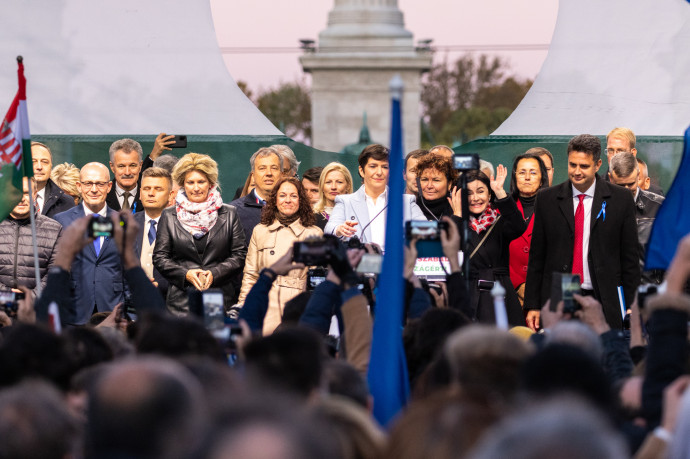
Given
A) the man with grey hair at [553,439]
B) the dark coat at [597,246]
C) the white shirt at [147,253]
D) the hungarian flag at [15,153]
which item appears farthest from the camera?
the white shirt at [147,253]

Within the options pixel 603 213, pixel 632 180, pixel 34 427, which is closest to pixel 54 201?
pixel 603 213

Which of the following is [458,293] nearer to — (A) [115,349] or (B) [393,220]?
(B) [393,220]

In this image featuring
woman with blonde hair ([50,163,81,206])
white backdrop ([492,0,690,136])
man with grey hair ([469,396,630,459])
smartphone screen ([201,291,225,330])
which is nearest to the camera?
man with grey hair ([469,396,630,459])

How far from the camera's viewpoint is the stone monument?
24.6 meters

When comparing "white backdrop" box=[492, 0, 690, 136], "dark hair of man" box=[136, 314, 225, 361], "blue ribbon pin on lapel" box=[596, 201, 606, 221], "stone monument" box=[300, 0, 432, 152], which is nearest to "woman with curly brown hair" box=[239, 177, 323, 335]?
"blue ribbon pin on lapel" box=[596, 201, 606, 221]

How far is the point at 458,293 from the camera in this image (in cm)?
560

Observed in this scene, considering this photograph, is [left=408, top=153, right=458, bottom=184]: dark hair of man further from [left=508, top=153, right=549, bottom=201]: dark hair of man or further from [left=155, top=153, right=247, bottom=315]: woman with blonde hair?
[left=155, top=153, right=247, bottom=315]: woman with blonde hair

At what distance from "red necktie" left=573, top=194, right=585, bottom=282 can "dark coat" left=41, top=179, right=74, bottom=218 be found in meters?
3.82

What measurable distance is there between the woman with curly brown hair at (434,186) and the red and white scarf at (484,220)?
0.16 m

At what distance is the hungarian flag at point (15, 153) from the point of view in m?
7.13

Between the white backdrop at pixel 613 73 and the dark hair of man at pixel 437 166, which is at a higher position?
the white backdrop at pixel 613 73

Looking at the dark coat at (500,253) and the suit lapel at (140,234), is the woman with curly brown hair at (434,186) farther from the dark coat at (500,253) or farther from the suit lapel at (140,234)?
the suit lapel at (140,234)

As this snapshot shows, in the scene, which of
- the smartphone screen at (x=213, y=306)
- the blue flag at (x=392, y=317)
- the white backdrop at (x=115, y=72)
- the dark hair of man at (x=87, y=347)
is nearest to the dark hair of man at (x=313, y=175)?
the white backdrop at (x=115, y=72)

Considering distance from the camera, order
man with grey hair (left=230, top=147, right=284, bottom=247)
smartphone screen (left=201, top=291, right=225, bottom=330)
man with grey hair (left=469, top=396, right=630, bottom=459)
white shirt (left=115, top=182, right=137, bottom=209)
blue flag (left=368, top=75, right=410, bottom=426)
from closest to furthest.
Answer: man with grey hair (left=469, top=396, right=630, bottom=459)
blue flag (left=368, top=75, right=410, bottom=426)
smartphone screen (left=201, top=291, right=225, bottom=330)
man with grey hair (left=230, top=147, right=284, bottom=247)
white shirt (left=115, top=182, right=137, bottom=209)
